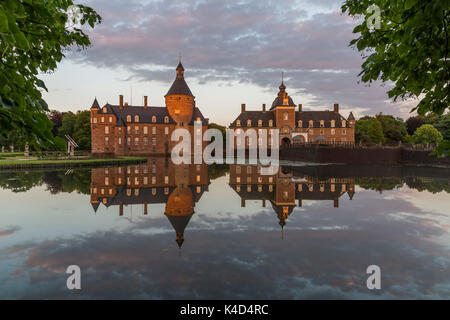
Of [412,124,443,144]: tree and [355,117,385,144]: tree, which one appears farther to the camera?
[355,117,385,144]: tree

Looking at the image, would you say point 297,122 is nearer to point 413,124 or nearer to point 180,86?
point 180,86

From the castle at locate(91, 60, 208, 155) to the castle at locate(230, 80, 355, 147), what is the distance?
445 inches

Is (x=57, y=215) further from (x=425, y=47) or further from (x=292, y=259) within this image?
(x=425, y=47)

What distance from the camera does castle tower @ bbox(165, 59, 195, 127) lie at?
6588 centimetres

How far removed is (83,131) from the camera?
230ft

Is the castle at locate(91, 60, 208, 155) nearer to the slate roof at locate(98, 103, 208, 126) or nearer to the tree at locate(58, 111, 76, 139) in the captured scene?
the slate roof at locate(98, 103, 208, 126)

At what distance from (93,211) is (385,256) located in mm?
8361

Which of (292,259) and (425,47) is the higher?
(425,47)

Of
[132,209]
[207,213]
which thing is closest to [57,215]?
[132,209]

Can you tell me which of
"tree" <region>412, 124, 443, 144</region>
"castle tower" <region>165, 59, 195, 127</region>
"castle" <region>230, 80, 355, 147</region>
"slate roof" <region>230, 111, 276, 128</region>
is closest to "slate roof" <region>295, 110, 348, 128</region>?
"castle" <region>230, 80, 355, 147</region>

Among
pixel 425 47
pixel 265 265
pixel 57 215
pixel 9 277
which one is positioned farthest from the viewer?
pixel 57 215

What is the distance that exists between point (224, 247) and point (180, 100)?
6236 cm

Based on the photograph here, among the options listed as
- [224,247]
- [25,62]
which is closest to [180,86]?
[224,247]
